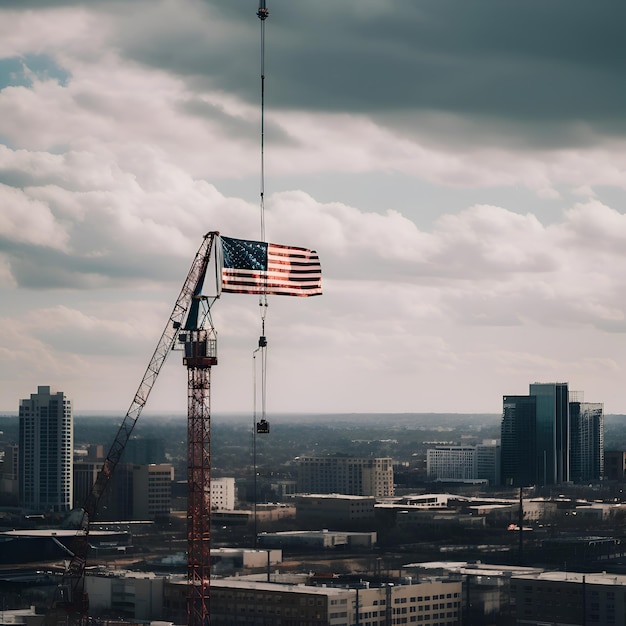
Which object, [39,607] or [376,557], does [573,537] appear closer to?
[376,557]

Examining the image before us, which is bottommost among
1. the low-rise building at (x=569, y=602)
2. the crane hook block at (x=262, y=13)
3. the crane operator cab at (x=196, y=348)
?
the low-rise building at (x=569, y=602)

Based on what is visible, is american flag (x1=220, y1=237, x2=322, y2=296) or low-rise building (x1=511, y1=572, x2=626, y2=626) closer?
american flag (x1=220, y1=237, x2=322, y2=296)

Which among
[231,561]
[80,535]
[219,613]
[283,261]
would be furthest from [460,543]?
[283,261]

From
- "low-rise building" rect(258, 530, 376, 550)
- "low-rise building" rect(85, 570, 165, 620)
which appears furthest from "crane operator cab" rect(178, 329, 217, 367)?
"low-rise building" rect(258, 530, 376, 550)

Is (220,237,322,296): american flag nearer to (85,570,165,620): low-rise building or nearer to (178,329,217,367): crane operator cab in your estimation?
(178,329,217,367): crane operator cab

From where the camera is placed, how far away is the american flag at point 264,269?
298 ft

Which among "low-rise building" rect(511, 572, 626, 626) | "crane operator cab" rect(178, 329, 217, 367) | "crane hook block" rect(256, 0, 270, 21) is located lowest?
"low-rise building" rect(511, 572, 626, 626)

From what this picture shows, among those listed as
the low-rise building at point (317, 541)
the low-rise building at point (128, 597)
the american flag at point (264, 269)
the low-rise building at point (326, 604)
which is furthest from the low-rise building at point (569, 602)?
the low-rise building at point (317, 541)

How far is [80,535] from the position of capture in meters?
134

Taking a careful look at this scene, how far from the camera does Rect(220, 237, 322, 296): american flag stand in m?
90.8

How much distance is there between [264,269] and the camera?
91.2m

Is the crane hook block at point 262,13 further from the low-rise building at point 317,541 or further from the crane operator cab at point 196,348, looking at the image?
the low-rise building at point 317,541

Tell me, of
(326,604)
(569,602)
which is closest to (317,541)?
(569,602)

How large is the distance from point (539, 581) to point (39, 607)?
34390 mm
